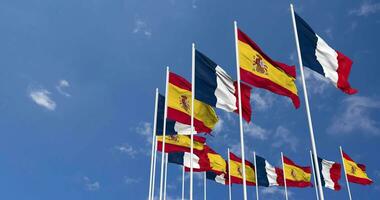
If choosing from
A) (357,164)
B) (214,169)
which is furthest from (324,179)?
(214,169)

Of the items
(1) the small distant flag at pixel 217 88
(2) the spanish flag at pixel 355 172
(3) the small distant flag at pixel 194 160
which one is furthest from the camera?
(2) the spanish flag at pixel 355 172

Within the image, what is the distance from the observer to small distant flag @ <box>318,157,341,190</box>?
111 feet

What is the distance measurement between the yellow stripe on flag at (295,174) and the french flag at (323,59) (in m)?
19.6

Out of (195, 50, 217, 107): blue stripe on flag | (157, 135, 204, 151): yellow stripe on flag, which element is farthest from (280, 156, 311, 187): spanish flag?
(195, 50, 217, 107): blue stripe on flag

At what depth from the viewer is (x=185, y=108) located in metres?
20.3

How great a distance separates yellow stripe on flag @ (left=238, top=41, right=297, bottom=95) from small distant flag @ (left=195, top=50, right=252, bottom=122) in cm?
157

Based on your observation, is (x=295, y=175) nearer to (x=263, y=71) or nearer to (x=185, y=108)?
(x=185, y=108)

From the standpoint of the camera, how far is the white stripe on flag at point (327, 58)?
50.1ft

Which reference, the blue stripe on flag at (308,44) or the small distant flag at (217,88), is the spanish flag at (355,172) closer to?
the small distant flag at (217,88)

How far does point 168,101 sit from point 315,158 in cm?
968

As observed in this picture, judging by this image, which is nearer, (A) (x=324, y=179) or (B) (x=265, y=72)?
(B) (x=265, y=72)

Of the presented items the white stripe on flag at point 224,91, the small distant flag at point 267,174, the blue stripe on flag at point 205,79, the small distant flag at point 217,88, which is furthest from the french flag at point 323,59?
the small distant flag at point 267,174

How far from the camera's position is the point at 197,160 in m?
26.3

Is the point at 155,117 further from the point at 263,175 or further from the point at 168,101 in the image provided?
the point at 263,175
